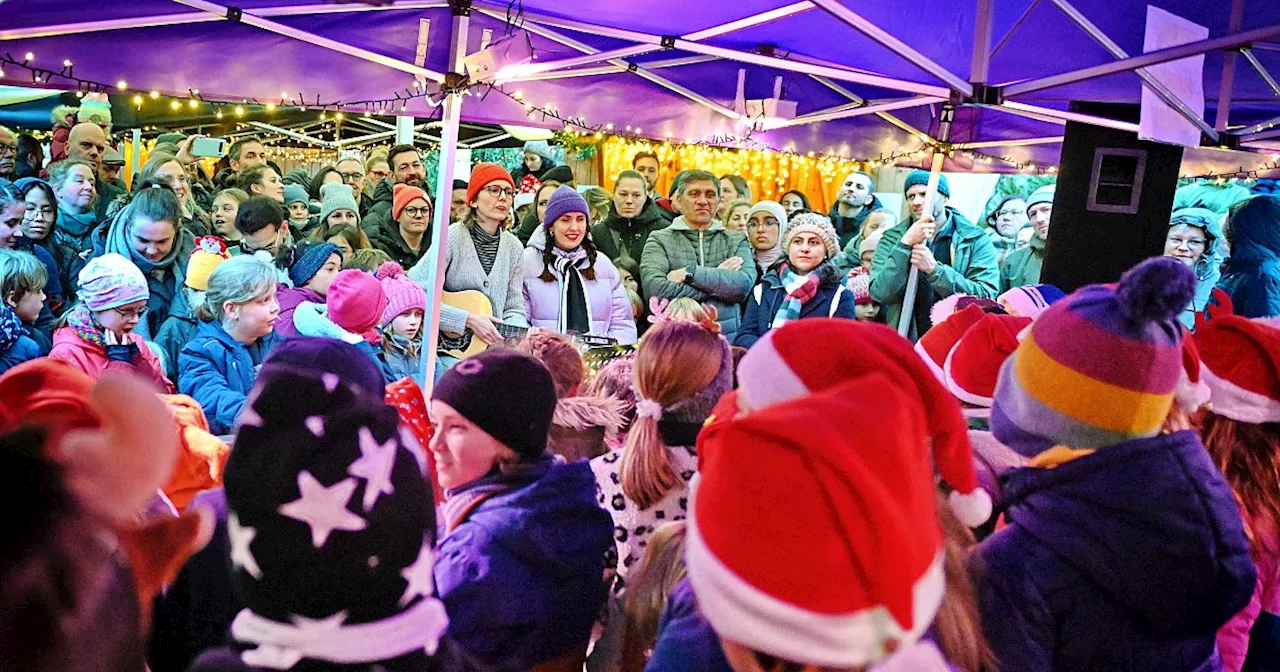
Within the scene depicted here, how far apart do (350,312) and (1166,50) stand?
3.04 m

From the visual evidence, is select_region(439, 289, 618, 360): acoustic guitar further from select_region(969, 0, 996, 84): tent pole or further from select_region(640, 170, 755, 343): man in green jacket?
select_region(969, 0, 996, 84): tent pole

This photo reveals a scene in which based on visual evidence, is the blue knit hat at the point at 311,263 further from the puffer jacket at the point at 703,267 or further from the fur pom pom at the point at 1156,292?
the fur pom pom at the point at 1156,292

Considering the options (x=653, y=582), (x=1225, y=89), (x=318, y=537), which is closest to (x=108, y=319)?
(x=653, y=582)

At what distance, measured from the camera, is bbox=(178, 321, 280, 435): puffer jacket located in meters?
3.24

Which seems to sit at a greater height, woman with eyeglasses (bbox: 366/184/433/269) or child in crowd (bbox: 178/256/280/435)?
woman with eyeglasses (bbox: 366/184/433/269)


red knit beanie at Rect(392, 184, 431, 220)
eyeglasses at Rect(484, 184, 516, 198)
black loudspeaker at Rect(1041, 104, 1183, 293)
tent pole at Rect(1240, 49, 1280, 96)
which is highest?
tent pole at Rect(1240, 49, 1280, 96)

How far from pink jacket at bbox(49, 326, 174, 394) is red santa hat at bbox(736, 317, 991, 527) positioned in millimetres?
2473

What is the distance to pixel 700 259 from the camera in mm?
5762

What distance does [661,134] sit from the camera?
16.6 ft

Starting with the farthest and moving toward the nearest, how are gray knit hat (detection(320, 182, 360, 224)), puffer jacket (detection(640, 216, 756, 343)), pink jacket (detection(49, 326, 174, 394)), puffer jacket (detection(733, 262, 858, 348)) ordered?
gray knit hat (detection(320, 182, 360, 224)), puffer jacket (detection(640, 216, 756, 343)), puffer jacket (detection(733, 262, 858, 348)), pink jacket (detection(49, 326, 174, 394))

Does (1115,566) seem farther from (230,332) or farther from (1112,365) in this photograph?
(230,332)

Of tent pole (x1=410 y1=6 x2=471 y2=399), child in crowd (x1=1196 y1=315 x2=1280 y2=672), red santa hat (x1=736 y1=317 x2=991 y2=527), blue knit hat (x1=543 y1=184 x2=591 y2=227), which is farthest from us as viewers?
blue knit hat (x1=543 y1=184 x2=591 y2=227)

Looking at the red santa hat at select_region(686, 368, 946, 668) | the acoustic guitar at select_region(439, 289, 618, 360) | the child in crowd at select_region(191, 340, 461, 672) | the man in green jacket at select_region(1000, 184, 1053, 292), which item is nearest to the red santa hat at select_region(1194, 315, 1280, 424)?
the red santa hat at select_region(686, 368, 946, 668)

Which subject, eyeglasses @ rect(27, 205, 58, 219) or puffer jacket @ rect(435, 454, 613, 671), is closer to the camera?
puffer jacket @ rect(435, 454, 613, 671)
